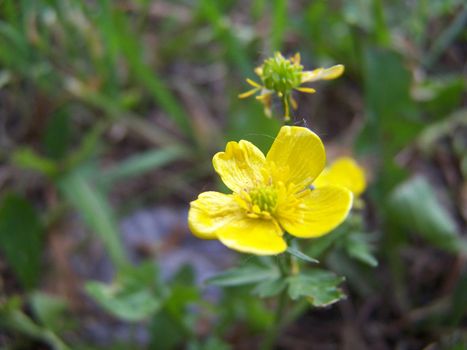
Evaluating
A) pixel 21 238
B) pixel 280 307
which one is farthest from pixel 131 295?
pixel 21 238

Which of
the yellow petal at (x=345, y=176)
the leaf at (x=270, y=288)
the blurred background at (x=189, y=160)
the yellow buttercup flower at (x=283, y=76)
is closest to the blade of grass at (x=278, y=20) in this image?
the blurred background at (x=189, y=160)

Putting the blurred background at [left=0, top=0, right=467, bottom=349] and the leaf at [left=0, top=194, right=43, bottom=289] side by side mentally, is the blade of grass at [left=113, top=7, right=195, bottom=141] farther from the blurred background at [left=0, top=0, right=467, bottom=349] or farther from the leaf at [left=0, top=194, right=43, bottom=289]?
the leaf at [left=0, top=194, right=43, bottom=289]

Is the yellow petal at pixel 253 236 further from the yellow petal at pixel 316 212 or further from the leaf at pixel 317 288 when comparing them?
the leaf at pixel 317 288

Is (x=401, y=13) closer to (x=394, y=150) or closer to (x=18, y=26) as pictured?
(x=394, y=150)

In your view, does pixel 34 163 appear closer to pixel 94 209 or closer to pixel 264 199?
pixel 94 209

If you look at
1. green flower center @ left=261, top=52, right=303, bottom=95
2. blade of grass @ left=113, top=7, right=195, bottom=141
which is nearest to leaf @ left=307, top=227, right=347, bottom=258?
green flower center @ left=261, top=52, right=303, bottom=95

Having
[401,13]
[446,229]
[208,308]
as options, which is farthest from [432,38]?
[208,308]
